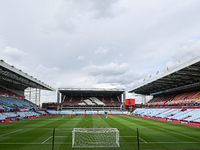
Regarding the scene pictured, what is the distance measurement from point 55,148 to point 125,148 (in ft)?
19.8

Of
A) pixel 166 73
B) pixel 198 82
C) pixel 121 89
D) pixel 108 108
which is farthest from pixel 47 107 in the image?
pixel 198 82

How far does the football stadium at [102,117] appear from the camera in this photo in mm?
14758

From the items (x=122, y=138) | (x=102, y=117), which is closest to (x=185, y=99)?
(x=102, y=117)

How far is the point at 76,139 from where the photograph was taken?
15703 mm

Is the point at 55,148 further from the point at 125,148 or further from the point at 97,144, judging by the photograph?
the point at 125,148

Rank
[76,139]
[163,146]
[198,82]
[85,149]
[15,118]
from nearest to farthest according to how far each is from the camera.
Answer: [85,149] → [163,146] → [76,139] → [15,118] → [198,82]

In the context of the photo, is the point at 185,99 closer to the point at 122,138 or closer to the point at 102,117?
the point at 102,117

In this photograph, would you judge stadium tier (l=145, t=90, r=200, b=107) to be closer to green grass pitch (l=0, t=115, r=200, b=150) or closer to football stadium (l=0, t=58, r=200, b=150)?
football stadium (l=0, t=58, r=200, b=150)

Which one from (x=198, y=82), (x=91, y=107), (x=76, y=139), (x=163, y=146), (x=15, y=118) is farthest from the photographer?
(x=91, y=107)

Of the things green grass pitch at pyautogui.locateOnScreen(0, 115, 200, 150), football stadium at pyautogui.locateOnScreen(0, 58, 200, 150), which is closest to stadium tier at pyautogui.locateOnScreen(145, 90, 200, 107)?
football stadium at pyautogui.locateOnScreen(0, 58, 200, 150)

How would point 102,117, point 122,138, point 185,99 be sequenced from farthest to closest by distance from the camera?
point 102,117 < point 185,99 < point 122,138

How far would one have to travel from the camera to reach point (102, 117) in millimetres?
51625

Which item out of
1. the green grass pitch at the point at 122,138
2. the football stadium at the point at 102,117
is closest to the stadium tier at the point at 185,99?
the football stadium at the point at 102,117

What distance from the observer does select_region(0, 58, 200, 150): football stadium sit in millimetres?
14758
